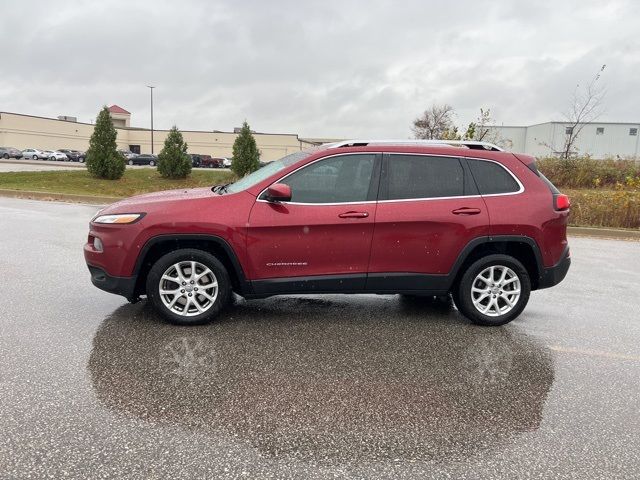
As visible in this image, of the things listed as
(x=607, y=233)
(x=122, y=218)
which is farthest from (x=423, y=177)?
(x=607, y=233)

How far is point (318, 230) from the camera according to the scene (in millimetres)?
4426

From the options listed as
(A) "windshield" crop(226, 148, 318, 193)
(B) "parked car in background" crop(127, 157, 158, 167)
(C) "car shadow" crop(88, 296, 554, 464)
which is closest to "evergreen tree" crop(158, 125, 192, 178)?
(C) "car shadow" crop(88, 296, 554, 464)

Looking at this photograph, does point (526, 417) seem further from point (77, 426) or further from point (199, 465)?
point (77, 426)

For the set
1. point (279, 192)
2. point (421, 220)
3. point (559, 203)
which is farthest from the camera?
point (559, 203)

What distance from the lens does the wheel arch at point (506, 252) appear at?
4.69 meters

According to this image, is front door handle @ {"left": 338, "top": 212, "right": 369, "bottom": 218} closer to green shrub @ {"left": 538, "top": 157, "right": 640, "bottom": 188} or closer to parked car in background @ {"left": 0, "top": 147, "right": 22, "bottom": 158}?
green shrub @ {"left": 538, "top": 157, "right": 640, "bottom": 188}

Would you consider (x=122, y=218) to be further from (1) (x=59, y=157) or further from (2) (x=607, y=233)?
(1) (x=59, y=157)

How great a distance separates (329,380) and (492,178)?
8.75 ft

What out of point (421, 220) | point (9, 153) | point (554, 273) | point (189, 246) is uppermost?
point (9, 153)

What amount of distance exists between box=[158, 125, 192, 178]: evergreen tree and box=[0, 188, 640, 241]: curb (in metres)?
9.41

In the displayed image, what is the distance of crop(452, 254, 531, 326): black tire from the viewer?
4.76m

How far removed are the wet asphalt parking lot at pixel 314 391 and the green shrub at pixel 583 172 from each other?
15905 mm

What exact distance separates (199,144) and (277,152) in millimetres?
13209

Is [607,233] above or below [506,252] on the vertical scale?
below
